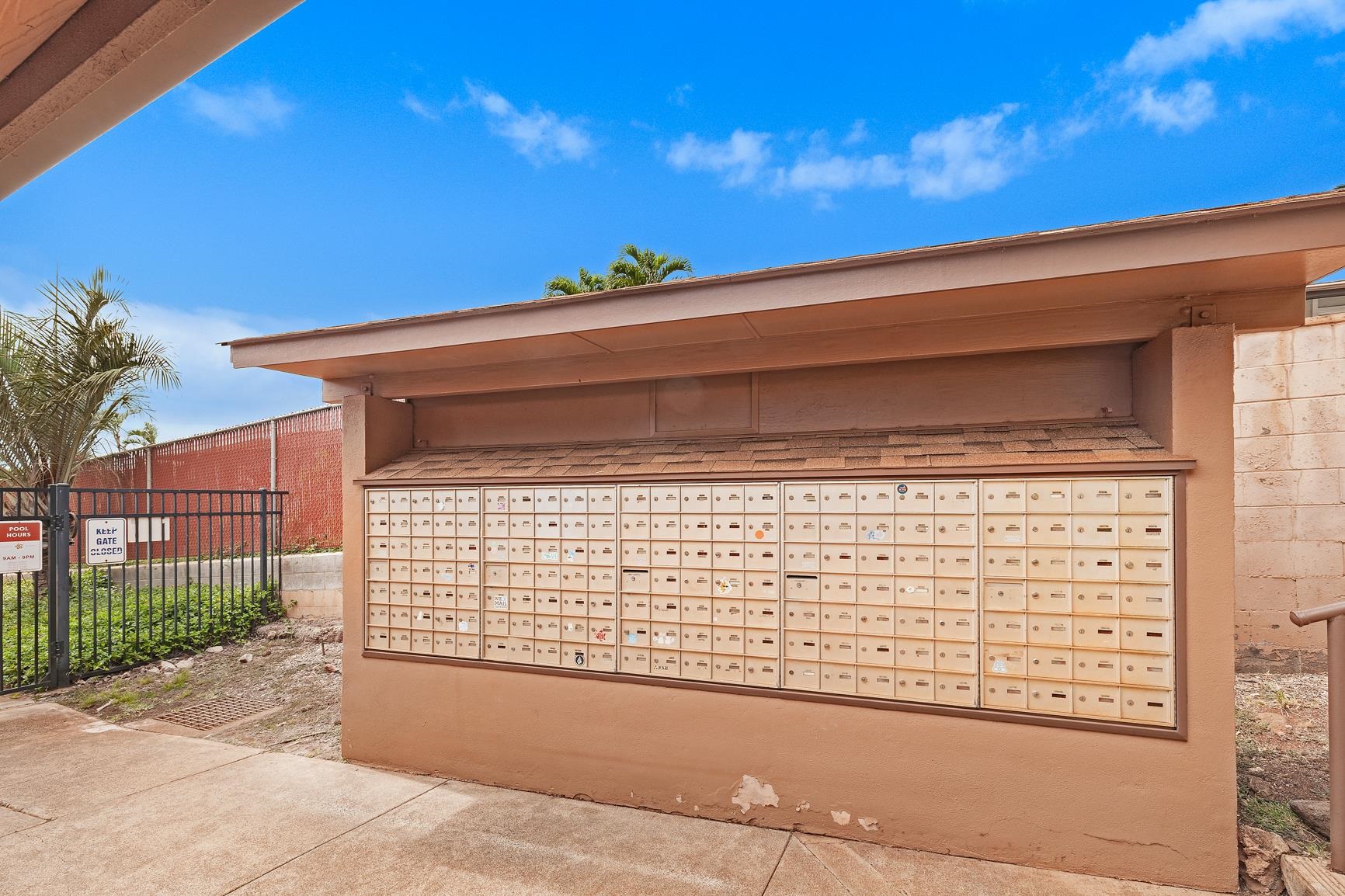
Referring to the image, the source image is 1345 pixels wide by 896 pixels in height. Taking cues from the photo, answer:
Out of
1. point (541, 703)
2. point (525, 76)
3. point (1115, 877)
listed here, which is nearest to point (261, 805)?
point (541, 703)

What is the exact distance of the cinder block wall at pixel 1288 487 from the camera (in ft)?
17.3

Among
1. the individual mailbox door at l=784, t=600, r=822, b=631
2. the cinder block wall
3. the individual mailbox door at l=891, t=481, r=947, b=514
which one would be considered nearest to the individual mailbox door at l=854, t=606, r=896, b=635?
the individual mailbox door at l=784, t=600, r=822, b=631

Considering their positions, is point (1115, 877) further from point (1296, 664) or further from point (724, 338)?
point (1296, 664)

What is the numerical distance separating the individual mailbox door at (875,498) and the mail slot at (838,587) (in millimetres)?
378

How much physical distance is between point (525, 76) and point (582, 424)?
27.1 m

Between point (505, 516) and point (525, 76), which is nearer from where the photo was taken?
point (505, 516)

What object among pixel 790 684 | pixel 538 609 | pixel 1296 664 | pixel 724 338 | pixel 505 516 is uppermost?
pixel 724 338

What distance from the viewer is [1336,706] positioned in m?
2.97

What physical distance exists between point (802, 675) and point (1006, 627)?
1.08 meters

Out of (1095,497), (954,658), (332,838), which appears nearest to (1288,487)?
(1095,497)

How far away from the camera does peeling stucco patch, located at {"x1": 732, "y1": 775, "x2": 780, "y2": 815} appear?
3693 millimetres

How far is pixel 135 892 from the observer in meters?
3.08

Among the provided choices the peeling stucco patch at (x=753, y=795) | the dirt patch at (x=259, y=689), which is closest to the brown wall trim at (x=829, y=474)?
the peeling stucco patch at (x=753, y=795)

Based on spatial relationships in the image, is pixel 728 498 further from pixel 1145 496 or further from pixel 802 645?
pixel 1145 496
